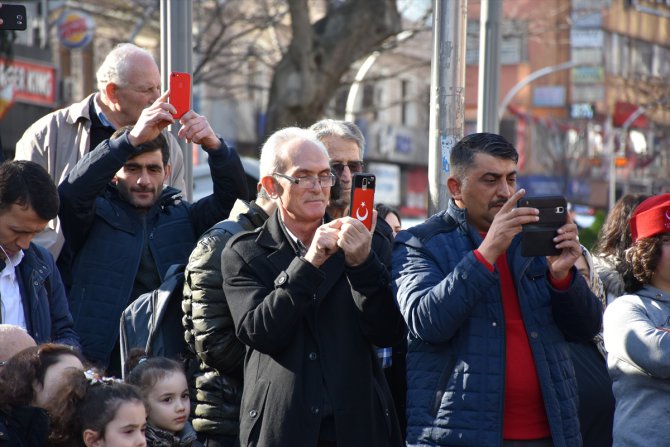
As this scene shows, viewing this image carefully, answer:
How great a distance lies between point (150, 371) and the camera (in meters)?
4.89

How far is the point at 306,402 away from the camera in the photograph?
4496mm

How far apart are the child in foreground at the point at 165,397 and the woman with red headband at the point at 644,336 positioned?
1808mm

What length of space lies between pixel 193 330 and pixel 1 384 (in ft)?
2.84

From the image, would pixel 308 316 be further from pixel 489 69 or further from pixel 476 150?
pixel 489 69

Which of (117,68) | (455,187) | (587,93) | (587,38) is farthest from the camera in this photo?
(587,93)

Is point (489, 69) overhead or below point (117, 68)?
overhead

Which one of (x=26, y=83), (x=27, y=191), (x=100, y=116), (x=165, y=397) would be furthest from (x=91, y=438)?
(x=26, y=83)

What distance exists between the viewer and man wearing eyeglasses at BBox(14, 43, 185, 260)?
6250mm

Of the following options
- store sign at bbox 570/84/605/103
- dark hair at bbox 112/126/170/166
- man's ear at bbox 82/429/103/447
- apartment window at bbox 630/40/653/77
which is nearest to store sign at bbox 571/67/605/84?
store sign at bbox 570/84/605/103

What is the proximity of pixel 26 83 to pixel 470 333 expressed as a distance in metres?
17.8

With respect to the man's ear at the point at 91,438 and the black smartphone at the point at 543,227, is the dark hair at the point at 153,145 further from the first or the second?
the black smartphone at the point at 543,227

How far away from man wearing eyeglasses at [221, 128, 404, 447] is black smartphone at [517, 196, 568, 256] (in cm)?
57

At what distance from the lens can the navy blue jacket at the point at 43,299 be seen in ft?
16.9

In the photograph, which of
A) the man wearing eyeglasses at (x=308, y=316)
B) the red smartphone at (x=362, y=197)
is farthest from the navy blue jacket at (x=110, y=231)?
A: the red smartphone at (x=362, y=197)
